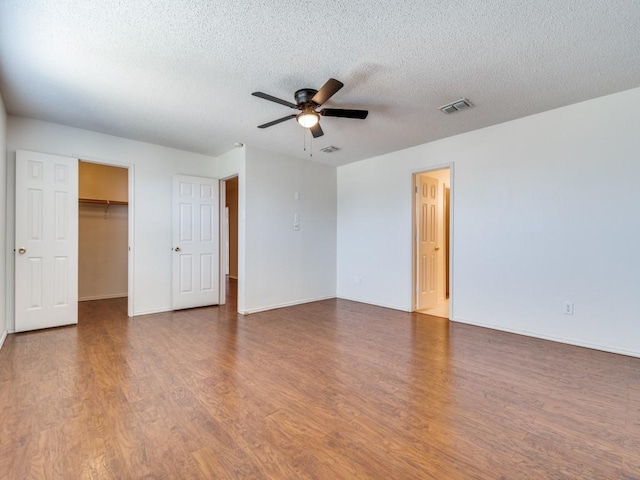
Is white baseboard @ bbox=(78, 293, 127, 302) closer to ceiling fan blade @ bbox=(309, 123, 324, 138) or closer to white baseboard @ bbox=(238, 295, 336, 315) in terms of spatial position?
white baseboard @ bbox=(238, 295, 336, 315)

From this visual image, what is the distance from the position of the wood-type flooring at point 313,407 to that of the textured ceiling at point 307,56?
8.13 ft

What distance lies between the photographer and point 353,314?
14.8 feet

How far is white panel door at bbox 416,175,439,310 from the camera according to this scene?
186 inches

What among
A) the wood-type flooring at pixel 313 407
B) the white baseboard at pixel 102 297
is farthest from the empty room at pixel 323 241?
the white baseboard at pixel 102 297

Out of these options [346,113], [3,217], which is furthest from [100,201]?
[346,113]

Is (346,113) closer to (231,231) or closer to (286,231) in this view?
(286,231)

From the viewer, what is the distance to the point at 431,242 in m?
4.99

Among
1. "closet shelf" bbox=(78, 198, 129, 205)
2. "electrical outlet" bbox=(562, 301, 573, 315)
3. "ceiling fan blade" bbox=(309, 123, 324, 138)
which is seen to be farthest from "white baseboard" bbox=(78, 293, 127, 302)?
"electrical outlet" bbox=(562, 301, 573, 315)

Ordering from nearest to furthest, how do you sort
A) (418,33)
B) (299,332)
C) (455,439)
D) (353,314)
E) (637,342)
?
1. (455,439)
2. (418,33)
3. (637,342)
4. (299,332)
5. (353,314)

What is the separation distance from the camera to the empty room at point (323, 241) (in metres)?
1.75

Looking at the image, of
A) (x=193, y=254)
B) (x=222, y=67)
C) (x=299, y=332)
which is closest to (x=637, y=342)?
(x=299, y=332)

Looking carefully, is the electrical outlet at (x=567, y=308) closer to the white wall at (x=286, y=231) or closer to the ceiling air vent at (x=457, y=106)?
the ceiling air vent at (x=457, y=106)

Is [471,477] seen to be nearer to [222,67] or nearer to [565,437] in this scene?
[565,437]

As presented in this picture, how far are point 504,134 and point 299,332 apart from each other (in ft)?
11.1
